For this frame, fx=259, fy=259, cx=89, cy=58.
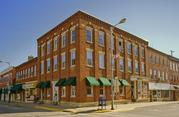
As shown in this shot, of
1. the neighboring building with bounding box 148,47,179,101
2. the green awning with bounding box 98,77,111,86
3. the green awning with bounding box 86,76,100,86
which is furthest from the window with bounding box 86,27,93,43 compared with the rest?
the neighboring building with bounding box 148,47,179,101

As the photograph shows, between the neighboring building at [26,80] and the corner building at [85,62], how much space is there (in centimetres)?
623

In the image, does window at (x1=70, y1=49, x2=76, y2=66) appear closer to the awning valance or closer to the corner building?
the corner building

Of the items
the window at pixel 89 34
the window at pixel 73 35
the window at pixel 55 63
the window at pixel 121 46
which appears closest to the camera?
the window at pixel 89 34

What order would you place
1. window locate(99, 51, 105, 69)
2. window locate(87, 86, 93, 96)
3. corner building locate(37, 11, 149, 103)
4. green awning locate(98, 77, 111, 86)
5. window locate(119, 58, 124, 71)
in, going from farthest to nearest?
window locate(119, 58, 124, 71), window locate(99, 51, 105, 69), green awning locate(98, 77, 111, 86), window locate(87, 86, 93, 96), corner building locate(37, 11, 149, 103)

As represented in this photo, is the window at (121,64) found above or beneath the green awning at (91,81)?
above

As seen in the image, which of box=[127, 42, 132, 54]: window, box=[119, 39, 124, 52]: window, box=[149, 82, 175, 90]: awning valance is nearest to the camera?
box=[119, 39, 124, 52]: window

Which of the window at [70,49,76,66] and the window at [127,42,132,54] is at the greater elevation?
the window at [127,42,132,54]

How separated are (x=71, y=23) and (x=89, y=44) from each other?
3.66 m

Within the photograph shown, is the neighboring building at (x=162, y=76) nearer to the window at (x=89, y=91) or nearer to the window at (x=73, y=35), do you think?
the window at (x=89, y=91)

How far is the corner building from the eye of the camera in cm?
3117

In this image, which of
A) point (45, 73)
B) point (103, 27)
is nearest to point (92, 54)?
point (103, 27)

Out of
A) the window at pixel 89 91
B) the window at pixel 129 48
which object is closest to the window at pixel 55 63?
the window at pixel 89 91

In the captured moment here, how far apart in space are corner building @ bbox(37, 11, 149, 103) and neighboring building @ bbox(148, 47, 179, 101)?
24.7 ft

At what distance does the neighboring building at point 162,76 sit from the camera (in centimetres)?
5078
